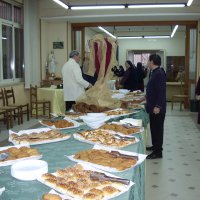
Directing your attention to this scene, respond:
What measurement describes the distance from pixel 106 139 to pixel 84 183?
0.76 m

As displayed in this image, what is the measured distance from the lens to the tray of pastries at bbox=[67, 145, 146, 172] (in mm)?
1559

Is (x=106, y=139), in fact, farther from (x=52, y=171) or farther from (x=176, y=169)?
(x=176, y=169)

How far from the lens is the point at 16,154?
172 cm

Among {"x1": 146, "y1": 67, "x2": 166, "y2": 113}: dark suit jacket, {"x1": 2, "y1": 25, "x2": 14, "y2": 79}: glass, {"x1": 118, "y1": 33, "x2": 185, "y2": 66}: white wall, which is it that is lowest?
{"x1": 146, "y1": 67, "x2": 166, "y2": 113}: dark suit jacket

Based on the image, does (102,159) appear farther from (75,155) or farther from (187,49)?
(187,49)

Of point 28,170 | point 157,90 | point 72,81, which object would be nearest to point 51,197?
point 28,170

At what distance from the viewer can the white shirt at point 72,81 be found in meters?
4.74

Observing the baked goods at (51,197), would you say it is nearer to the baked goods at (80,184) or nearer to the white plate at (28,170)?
the baked goods at (80,184)

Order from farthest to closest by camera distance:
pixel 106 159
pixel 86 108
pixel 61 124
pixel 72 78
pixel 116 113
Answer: pixel 72 78
pixel 86 108
pixel 116 113
pixel 61 124
pixel 106 159

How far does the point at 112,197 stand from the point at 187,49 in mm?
7960

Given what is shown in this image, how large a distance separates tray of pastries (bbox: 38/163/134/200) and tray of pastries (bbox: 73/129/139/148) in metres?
0.51

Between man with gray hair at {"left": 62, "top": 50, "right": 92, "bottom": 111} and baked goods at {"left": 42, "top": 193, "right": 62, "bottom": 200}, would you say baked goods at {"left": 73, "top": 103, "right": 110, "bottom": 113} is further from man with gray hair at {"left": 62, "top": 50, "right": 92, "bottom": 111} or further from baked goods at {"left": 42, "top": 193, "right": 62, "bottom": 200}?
baked goods at {"left": 42, "top": 193, "right": 62, "bottom": 200}

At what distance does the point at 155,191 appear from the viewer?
3033mm

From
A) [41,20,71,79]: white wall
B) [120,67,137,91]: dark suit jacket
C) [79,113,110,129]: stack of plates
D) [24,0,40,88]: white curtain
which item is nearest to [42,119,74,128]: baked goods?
[79,113,110,129]: stack of plates
